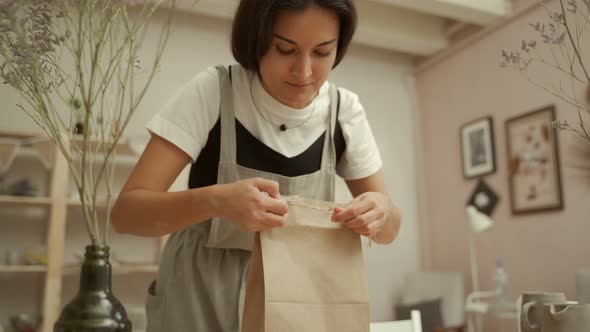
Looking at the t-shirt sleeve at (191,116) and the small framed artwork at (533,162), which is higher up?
the small framed artwork at (533,162)

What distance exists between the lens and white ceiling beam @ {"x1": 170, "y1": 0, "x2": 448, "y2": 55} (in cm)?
416

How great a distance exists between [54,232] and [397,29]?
2.96 meters

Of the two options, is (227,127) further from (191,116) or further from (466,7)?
(466,7)

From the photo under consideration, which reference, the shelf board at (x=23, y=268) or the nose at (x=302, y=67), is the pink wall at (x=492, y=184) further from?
the shelf board at (x=23, y=268)

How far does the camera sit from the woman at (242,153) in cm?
86

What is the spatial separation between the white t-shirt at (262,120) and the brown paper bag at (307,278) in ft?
0.85

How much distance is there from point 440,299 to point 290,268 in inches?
123

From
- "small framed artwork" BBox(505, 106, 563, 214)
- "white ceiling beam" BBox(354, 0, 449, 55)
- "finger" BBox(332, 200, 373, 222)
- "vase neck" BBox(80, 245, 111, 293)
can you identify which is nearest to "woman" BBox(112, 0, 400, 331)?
"finger" BBox(332, 200, 373, 222)

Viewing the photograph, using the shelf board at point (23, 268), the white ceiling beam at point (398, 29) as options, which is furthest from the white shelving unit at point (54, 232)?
the white ceiling beam at point (398, 29)

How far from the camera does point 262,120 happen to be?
1.06 m

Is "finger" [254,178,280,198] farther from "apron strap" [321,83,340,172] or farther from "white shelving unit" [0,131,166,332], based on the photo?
"white shelving unit" [0,131,166,332]

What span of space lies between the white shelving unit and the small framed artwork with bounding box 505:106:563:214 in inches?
97.7

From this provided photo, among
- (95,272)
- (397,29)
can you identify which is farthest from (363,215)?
(397,29)

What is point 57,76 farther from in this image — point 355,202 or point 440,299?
point 440,299
